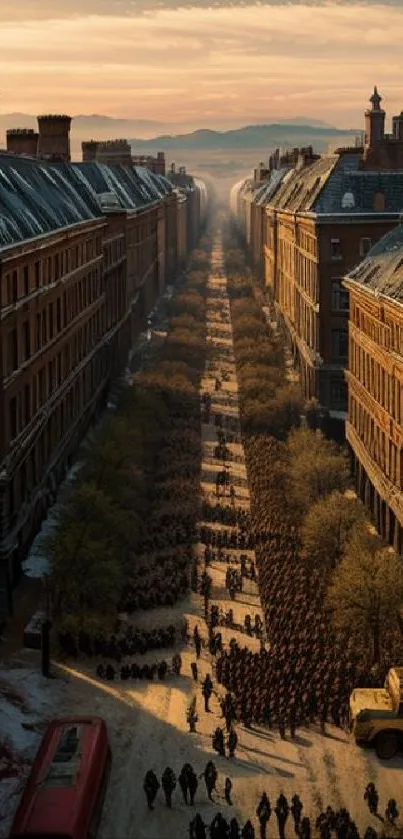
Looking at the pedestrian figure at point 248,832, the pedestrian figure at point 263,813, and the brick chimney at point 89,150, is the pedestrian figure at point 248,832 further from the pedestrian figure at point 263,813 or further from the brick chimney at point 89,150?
the brick chimney at point 89,150

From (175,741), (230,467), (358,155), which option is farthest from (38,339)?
(358,155)

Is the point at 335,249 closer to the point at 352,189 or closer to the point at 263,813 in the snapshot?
the point at 352,189

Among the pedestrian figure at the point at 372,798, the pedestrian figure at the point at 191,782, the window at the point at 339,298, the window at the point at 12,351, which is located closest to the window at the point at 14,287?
the window at the point at 12,351

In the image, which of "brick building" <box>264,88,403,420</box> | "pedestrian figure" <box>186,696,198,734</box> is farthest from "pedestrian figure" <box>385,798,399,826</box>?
"brick building" <box>264,88,403,420</box>

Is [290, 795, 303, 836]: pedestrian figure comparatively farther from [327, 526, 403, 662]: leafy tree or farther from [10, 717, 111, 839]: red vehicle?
[327, 526, 403, 662]: leafy tree

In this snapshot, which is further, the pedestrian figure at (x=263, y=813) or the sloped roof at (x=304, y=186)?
the sloped roof at (x=304, y=186)

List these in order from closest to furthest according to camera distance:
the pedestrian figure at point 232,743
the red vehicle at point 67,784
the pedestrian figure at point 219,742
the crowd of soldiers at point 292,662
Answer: the red vehicle at point 67,784
the pedestrian figure at point 232,743
the pedestrian figure at point 219,742
the crowd of soldiers at point 292,662
